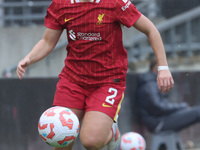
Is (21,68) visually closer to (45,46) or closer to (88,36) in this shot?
(45,46)

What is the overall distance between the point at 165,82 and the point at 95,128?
33.1 inches

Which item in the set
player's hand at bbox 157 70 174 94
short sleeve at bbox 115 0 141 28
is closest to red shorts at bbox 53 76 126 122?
player's hand at bbox 157 70 174 94

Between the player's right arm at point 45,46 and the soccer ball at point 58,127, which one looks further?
the player's right arm at point 45,46

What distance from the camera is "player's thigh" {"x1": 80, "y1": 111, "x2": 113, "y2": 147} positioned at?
17.7 feet

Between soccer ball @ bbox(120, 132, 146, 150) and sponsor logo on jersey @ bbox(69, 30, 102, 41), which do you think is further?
soccer ball @ bbox(120, 132, 146, 150)

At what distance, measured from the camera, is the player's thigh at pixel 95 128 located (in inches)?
212

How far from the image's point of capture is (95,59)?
548 centimetres

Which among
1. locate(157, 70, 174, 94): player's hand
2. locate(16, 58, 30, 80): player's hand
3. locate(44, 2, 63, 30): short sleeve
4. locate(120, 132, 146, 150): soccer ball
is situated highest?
locate(44, 2, 63, 30): short sleeve

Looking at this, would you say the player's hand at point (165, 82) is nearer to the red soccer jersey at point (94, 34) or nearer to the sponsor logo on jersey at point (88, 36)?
the red soccer jersey at point (94, 34)

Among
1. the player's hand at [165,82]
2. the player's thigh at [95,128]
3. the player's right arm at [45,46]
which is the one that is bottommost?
the player's thigh at [95,128]

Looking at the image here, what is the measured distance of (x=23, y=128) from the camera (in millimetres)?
8008

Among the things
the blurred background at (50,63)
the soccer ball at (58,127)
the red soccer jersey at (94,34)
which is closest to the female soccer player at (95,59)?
the red soccer jersey at (94,34)

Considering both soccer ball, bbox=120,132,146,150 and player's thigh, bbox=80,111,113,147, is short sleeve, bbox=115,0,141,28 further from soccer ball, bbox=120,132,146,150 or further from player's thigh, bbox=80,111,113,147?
soccer ball, bbox=120,132,146,150

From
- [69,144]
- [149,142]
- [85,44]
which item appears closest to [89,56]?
[85,44]
